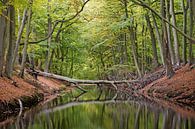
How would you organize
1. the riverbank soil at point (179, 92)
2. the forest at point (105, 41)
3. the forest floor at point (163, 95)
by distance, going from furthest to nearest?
the forest at point (105, 41) < the riverbank soil at point (179, 92) < the forest floor at point (163, 95)

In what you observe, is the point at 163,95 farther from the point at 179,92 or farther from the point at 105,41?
the point at 105,41

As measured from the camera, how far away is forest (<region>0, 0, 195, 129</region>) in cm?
1556

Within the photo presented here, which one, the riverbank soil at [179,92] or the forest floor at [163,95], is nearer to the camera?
the forest floor at [163,95]

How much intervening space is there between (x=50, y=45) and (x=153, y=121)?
20.9 metres

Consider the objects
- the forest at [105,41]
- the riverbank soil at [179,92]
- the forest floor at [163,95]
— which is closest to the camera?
the forest floor at [163,95]

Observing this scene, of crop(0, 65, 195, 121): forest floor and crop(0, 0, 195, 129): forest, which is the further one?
crop(0, 0, 195, 129): forest

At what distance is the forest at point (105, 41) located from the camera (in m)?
15.6

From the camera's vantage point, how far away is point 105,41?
32.3 m

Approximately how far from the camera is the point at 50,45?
2888cm

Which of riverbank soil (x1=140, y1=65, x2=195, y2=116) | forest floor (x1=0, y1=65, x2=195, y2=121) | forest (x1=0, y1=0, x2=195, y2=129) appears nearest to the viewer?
forest floor (x1=0, y1=65, x2=195, y2=121)

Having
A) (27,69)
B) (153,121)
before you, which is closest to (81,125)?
(153,121)

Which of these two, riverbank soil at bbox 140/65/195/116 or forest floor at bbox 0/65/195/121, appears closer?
forest floor at bbox 0/65/195/121

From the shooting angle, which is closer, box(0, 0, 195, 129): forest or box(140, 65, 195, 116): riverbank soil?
box(140, 65, 195, 116): riverbank soil

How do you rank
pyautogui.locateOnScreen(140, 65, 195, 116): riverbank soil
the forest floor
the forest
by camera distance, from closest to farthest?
the forest floor, pyautogui.locateOnScreen(140, 65, 195, 116): riverbank soil, the forest
